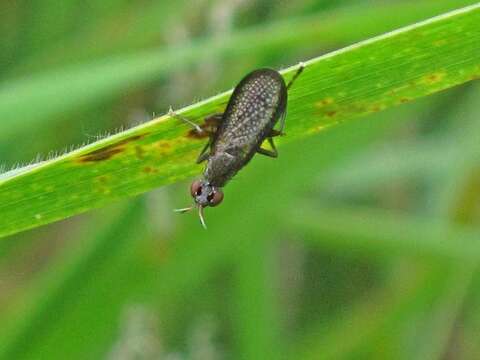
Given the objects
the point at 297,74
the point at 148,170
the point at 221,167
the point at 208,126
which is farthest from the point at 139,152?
the point at 221,167

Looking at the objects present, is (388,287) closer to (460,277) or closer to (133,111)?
(460,277)

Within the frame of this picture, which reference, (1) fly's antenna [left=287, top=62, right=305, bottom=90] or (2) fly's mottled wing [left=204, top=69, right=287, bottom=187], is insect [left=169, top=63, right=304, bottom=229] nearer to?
(2) fly's mottled wing [left=204, top=69, right=287, bottom=187]

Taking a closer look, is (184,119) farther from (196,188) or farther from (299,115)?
(196,188)

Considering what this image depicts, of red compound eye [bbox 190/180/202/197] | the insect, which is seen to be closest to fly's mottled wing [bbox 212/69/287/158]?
the insect

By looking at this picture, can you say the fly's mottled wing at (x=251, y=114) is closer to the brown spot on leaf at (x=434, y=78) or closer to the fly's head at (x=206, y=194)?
the fly's head at (x=206, y=194)

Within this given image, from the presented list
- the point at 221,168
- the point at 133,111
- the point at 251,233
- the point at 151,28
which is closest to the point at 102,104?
the point at 133,111

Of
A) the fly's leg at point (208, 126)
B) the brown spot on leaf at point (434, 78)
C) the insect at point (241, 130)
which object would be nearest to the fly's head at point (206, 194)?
the insect at point (241, 130)
